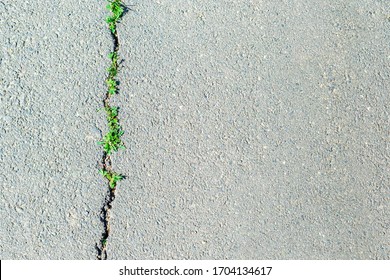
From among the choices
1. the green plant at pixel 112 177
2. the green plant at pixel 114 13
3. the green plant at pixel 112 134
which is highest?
the green plant at pixel 114 13

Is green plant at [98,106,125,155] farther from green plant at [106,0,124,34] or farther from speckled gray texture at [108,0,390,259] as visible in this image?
green plant at [106,0,124,34]

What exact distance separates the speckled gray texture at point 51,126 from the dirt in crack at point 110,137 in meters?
0.03

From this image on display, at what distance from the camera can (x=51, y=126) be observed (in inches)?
116

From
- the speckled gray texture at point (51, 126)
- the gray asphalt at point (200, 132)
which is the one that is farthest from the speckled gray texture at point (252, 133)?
the speckled gray texture at point (51, 126)

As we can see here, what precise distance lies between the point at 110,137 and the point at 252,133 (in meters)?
0.81

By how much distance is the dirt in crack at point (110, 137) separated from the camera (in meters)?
2.86

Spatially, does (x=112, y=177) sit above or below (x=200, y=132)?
below

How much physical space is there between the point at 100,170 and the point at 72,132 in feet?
0.87

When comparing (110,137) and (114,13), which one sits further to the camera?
(114,13)

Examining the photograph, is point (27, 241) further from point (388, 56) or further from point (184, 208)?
point (388, 56)

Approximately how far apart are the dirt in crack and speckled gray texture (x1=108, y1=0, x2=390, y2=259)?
0.04m

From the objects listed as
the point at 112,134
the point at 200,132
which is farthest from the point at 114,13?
the point at 200,132

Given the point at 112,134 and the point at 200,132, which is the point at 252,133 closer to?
the point at 200,132

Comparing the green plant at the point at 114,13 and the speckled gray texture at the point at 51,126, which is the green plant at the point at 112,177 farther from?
the green plant at the point at 114,13
